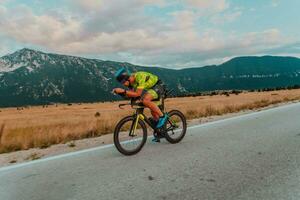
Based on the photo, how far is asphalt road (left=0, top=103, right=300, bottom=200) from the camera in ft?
16.8

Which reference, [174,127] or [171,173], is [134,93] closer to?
[174,127]

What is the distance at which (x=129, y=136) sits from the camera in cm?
799

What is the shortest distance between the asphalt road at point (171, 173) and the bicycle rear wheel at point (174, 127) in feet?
0.71

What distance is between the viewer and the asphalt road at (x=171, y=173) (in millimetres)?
5117

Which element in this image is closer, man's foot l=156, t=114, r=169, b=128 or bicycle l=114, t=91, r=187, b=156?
bicycle l=114, t=91, r=187, b=156

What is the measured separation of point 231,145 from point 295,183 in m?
3.06

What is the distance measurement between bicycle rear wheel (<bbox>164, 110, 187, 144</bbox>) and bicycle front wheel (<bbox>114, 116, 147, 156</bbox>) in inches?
34.9

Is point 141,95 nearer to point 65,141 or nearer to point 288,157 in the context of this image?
point 288,157

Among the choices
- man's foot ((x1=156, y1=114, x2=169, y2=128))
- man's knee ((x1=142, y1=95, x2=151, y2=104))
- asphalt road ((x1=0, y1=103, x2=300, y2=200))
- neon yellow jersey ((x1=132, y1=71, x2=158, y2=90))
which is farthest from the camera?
man's foot ((x1=156, y1=114, x2=169, y2=128))

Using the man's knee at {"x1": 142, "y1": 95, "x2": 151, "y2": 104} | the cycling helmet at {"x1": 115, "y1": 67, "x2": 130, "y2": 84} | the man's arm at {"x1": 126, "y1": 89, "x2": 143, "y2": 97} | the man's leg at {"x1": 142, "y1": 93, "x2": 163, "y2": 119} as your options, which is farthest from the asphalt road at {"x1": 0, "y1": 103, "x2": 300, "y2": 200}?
the cycling helmet at {"x1": 115, "y1": 67, "x2": 130, "y2": 84}

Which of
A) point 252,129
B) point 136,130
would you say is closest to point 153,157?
point 136,130

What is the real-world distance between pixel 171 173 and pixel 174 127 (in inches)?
123

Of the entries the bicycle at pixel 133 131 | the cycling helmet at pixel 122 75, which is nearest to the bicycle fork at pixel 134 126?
the bicycle at pixel 133 131

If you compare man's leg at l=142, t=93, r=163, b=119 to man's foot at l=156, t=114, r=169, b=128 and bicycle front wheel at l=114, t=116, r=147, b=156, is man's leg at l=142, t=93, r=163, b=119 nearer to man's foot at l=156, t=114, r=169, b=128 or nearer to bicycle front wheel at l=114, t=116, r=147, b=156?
man's foot at l=156, t=114, r=169, b=128
